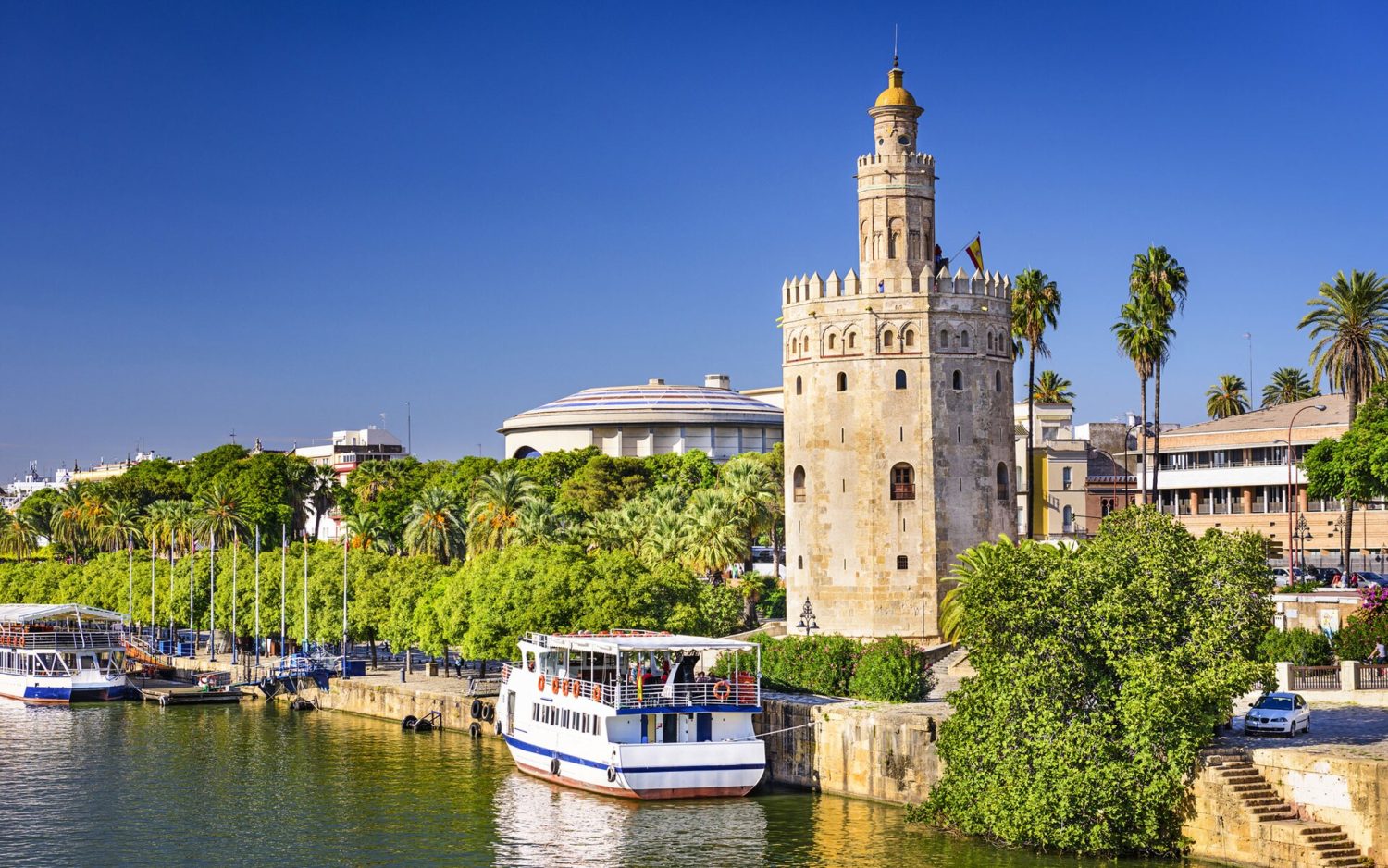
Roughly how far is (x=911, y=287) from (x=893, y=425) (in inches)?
191

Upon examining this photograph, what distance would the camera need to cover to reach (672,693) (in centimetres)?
4516

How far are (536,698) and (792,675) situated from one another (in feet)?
24.9

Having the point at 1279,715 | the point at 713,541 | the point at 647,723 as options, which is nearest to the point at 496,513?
the point at 713,541

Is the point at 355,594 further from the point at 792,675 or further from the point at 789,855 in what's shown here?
the point at 789,855

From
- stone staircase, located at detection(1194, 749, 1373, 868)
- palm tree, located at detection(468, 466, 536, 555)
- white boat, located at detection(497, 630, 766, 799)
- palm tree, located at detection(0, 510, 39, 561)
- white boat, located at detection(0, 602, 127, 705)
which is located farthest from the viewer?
palm tree, located at detection(0, 510, 39, 561)

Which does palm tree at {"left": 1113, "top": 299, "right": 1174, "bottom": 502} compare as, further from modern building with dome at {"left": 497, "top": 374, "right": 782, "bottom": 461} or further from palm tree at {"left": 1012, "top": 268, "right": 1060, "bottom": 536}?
modern building with dome at {"left": 497, "top": 374, "right": 782, "bottom": 461}

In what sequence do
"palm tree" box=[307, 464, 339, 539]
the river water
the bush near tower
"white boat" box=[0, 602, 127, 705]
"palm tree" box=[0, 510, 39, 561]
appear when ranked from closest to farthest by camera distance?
the bush near tower, the river water, "white boat" box=[0, 602, 127, 705], "palm tree" box=[307, 464, 339, 539], "palm tree" box=[0, 510, 39, 561]

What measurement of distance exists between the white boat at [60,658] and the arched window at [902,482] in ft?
124

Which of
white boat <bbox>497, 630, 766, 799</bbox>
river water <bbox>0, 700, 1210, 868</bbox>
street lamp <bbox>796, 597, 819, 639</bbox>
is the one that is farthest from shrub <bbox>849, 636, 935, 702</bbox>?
street lamp <bbox>796, 597, 819, 639</bbox>

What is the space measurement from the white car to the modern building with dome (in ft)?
362

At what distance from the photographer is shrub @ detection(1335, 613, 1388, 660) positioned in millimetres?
47062

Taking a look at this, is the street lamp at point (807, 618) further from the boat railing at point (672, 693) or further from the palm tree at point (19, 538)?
the palm tree at point (19, 538)

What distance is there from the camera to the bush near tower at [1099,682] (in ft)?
117

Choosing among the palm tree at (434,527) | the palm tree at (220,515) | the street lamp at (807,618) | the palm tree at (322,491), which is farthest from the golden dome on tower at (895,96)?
the palm tree at (322,491)
